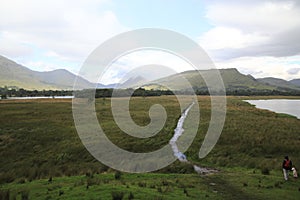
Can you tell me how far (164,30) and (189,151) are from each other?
55.2 feet

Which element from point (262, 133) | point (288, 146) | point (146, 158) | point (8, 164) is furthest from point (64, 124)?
point (288, 146)

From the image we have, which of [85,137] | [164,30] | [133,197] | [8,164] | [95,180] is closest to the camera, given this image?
[133,197]

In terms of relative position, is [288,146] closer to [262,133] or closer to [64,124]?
[262,133]

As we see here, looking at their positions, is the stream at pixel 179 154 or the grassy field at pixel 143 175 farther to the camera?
the stream at pixel 179 154

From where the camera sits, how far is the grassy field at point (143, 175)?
47.1ft

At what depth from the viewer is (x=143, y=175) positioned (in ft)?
63.0

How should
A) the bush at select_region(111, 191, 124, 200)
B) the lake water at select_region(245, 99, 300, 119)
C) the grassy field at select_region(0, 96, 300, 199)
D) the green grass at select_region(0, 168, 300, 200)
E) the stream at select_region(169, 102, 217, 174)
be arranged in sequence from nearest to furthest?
the bush at select_region(111, 191, 124, 200)
the green grass at select_region(0, 168, 300, 200)
the grassy field at select_region(0, 96, 300, 199)
the stream at select_region(169, 102, 217, 174)
the lake water at select_region(245, 99, 300, 119)

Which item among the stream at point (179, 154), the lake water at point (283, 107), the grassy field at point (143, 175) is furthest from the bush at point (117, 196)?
the lake water at point (283, 107)

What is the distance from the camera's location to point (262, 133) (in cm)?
3478

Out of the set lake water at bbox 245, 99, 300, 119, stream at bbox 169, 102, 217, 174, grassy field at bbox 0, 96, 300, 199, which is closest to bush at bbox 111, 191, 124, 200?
grassy field at bbox 0, 96, 300, 199

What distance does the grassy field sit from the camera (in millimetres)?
14367

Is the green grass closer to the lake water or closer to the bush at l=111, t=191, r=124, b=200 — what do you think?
the bush at l=111, t=191, r=124, b=200

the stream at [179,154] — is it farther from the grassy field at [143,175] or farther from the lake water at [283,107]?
the lake water at [283,107]

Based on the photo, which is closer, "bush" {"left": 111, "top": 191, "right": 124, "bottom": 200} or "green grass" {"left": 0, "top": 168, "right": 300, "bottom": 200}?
"bush" {"left": 111, "top": 191, "right": 124, "bottom": 200}
